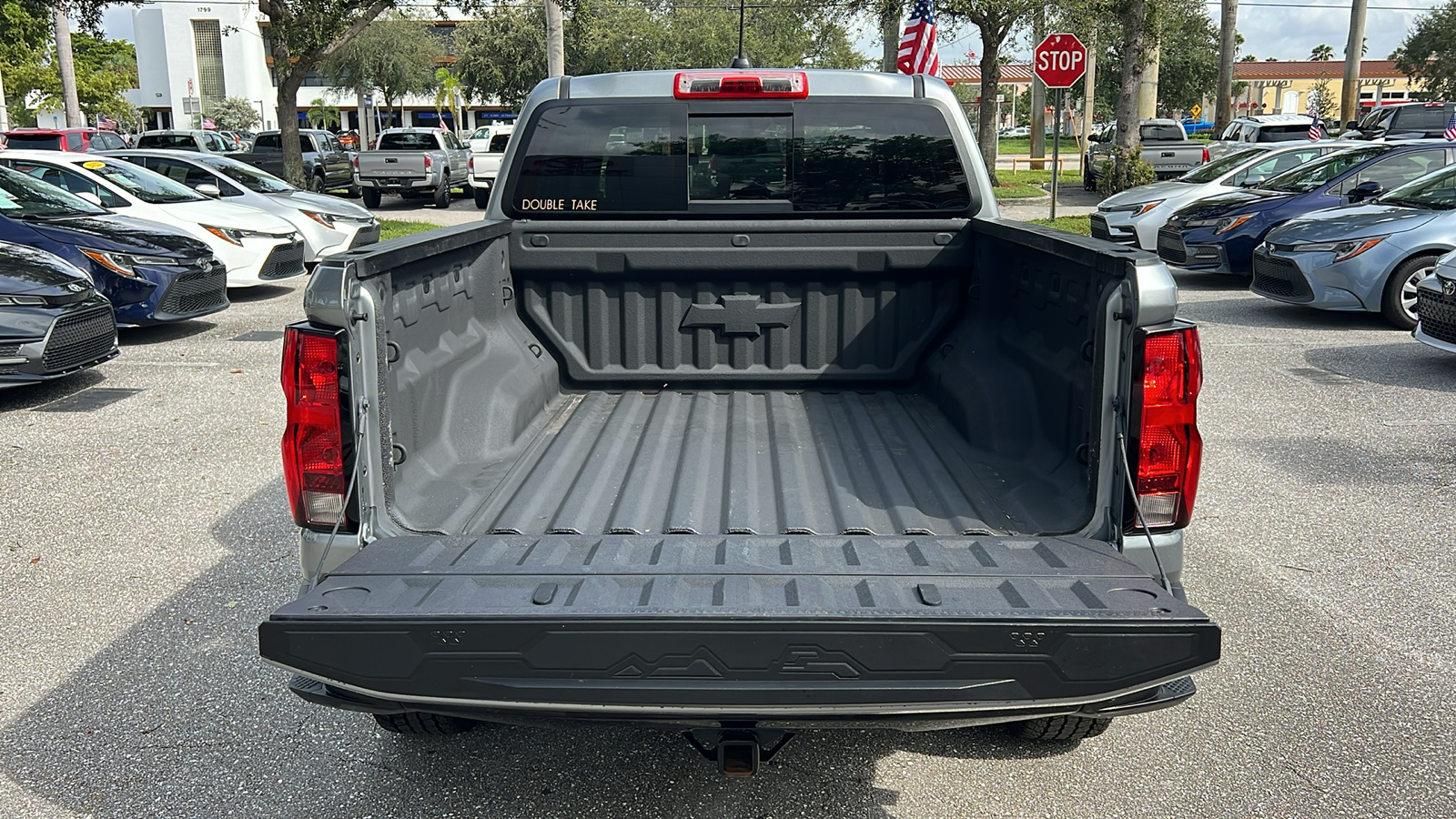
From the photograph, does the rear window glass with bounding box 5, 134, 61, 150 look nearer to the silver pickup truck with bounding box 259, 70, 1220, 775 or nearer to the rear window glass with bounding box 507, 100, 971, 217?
the rear window glass with bounding box 507, 100, 971, 217

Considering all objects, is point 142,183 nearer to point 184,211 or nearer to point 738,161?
point 184,211

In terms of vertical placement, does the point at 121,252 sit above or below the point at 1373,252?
above

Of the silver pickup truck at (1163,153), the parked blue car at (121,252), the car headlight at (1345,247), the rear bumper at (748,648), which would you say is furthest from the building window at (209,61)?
the rear bumper at (748,648)

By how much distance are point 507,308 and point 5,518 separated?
10.7 ft

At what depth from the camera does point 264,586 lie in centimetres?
501

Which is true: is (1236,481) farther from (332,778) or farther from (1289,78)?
(1289,78)

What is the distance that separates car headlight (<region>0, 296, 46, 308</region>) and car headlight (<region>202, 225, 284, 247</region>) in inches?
196

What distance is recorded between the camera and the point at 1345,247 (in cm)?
1112

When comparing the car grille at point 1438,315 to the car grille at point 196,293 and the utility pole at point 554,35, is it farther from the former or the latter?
the utility pole at point 554,35

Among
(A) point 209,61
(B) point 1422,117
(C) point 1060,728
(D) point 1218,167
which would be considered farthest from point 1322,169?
(A) point 209,61

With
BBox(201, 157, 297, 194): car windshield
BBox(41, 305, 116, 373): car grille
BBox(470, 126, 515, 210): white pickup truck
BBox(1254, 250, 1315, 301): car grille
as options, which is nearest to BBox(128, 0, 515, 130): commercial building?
BBox(470, 126, 515, 210): white pickup truck

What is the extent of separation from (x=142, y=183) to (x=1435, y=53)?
6620cm

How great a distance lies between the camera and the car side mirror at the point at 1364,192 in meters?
12.4

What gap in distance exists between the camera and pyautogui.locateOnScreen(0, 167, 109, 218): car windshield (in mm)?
10617
